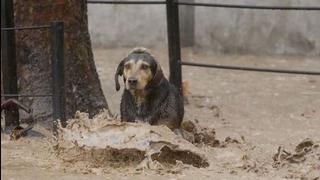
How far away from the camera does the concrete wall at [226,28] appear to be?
11.3m

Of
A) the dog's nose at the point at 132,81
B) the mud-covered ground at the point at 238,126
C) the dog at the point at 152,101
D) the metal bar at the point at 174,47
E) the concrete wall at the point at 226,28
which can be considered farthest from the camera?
the concrete wall at the point at 226,28

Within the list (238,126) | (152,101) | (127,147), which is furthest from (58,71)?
(238,126)

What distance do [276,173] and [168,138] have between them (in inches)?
27.1

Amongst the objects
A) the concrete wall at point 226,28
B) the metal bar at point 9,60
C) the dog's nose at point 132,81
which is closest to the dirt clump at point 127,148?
the dog's nose at point 132,81

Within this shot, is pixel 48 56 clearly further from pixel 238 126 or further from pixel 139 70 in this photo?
pixel 238 126

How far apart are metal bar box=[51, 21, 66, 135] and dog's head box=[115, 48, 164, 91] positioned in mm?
624

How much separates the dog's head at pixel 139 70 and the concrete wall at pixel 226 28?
5.95 meters

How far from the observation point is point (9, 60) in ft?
19.9

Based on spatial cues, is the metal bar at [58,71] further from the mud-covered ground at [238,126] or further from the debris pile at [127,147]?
the debris pile at [127,147]

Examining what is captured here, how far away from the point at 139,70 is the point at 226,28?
21.5ft

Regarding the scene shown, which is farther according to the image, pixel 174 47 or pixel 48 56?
pixel 174 47

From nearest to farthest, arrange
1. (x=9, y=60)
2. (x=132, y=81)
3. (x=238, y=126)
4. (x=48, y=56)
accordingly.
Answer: (x=132, y=81), (x=9, y=60), (x=48, y=56), (x=238, y=126)

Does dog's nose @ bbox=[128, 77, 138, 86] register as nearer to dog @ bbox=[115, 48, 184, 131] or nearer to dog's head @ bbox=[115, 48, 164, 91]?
dog's head @ bbox=[115, 48, 164, 91]

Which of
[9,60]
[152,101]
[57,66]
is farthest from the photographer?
[9,60]
